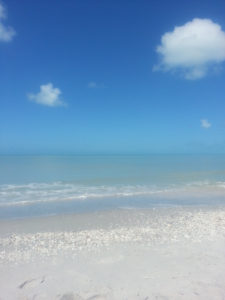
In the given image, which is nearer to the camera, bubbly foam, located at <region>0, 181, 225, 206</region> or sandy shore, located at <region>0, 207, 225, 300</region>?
sandy shore, located at <region>0, 207, 225, 300</region>

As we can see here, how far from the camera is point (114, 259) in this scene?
22.2 ft

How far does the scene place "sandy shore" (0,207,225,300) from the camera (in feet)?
17.2

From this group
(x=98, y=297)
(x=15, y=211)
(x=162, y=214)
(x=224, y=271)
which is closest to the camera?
(x=98, y=297)

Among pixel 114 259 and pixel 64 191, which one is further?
pixel 64 191

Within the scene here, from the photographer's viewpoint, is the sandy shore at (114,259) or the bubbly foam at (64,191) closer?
the sandy shore at (114,259)

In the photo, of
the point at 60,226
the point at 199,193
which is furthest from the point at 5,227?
the point at 199,193

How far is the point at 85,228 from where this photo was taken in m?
10.3

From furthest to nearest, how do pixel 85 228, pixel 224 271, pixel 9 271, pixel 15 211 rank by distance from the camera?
1. pixel 15 211
2. pixel 85 228
3. pixel 9 271
4. pixel 224 271

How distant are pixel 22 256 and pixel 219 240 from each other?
18.7 ft

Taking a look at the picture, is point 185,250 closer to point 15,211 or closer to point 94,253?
point 94,253

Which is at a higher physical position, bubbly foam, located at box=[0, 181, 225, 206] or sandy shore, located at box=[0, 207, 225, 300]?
bubbly foam, located at box=[0, 181, 225, 206]

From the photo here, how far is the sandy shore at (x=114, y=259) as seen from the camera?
5.24m

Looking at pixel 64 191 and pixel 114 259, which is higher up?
pixel 64 191

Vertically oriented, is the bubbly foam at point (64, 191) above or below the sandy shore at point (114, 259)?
above
